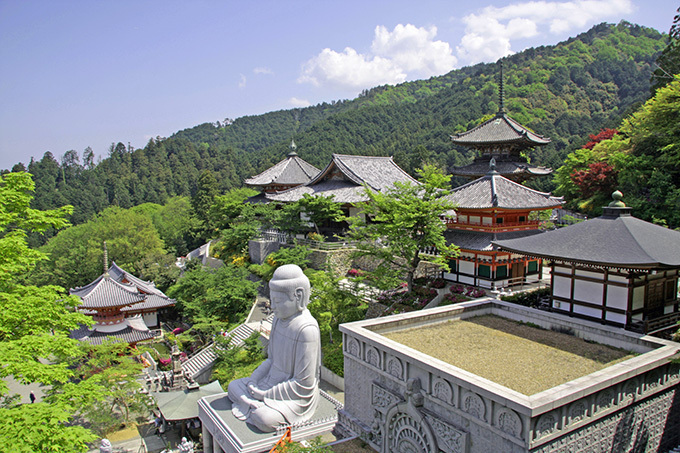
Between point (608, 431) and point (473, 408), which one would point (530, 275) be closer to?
point (608, 431)

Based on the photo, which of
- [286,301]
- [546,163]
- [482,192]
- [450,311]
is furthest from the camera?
[546,163]

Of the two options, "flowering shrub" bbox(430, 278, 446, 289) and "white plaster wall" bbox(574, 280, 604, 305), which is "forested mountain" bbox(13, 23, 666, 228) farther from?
"white plaster wall" bbox(574, 280, 604, 305)

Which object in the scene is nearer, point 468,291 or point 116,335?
point 468,291

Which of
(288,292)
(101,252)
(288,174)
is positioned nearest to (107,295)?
(101,252)

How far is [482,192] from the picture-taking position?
19359mm

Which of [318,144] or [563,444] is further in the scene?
[318,144]

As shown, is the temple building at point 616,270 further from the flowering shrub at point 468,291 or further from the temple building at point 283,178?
the temple building at point 283,178

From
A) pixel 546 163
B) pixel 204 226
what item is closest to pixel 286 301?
pixel 204 226

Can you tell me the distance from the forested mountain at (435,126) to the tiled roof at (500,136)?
1969 cm

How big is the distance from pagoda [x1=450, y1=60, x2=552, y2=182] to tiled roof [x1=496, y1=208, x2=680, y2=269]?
16.1 meters

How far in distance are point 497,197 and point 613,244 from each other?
26.2 ft

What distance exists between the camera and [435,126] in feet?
242

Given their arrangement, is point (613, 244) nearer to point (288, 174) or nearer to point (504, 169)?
point (504, 169)

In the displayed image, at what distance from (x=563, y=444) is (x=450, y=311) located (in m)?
4.92
